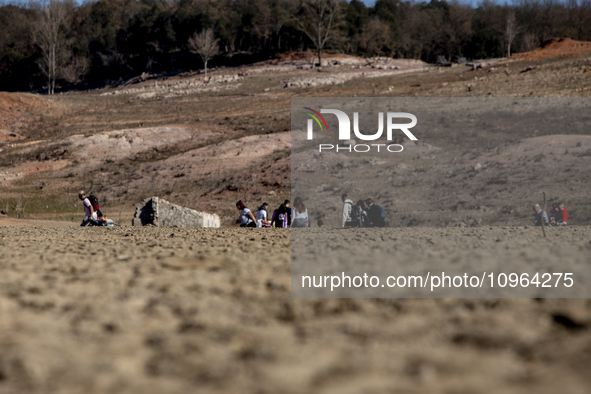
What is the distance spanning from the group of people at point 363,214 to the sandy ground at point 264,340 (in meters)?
4.18

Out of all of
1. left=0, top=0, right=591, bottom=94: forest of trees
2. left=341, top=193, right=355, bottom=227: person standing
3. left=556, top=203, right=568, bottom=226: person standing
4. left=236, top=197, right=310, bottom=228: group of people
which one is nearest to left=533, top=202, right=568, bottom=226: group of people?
left=556, top=203, right=568, bottom=226: person standing

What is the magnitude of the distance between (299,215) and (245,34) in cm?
6222

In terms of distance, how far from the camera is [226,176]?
19.7 meters

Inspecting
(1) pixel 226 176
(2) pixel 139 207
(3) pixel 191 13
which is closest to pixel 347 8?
(3) pixel 191 13

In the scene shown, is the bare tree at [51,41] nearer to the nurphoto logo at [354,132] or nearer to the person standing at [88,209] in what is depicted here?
the person standing at [88,209]

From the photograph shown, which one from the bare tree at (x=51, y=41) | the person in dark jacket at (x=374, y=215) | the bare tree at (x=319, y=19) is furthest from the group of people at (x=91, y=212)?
the bare tree at (x=51, y=41)

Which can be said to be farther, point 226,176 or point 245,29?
point 245,29

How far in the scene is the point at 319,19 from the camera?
52.7 meters

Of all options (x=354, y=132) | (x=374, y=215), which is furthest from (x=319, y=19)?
(x=374, y=215)

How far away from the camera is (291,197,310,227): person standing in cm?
948

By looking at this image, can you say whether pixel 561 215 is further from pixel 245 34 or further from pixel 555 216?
pixel 245 34

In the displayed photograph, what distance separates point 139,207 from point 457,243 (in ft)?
32.2

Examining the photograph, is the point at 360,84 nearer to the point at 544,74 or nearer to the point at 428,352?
the point at 544,74

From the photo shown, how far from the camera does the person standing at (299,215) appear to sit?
9477 millimetres
